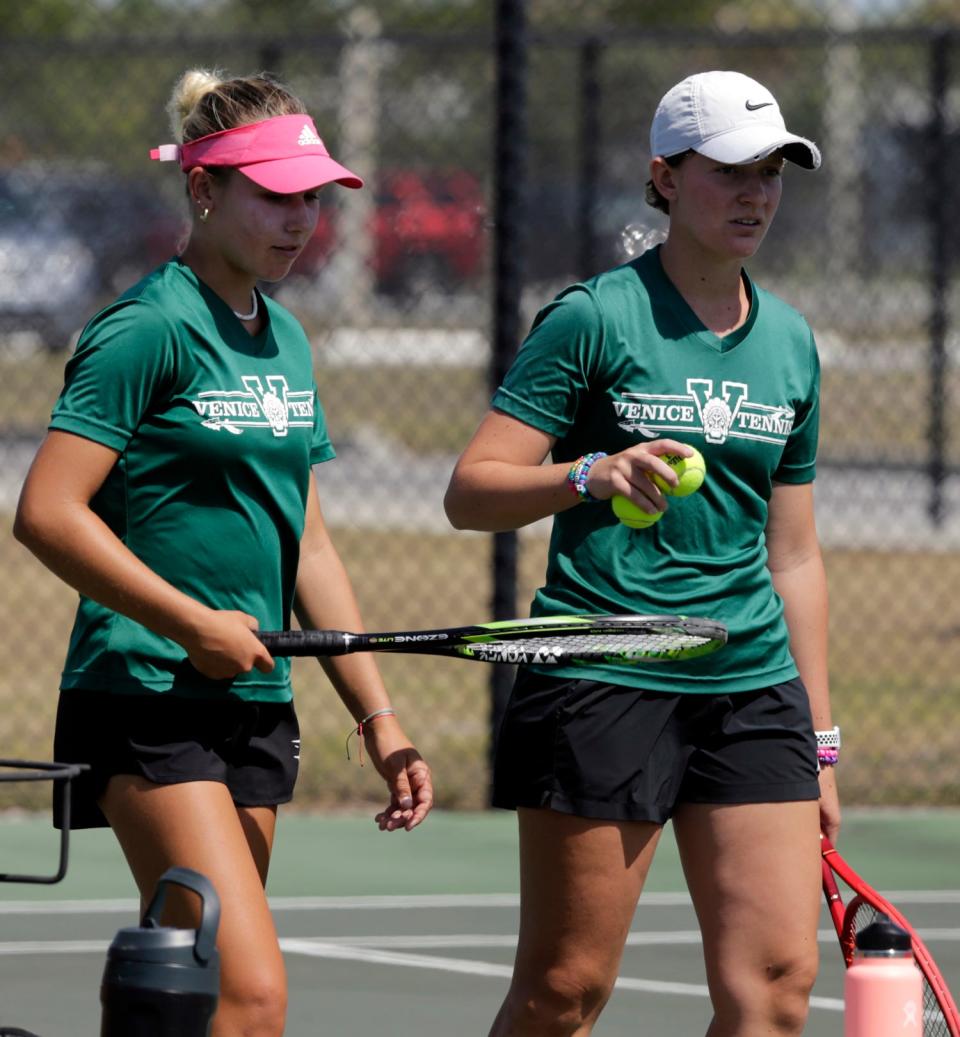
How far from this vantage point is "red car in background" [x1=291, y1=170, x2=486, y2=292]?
1086cm

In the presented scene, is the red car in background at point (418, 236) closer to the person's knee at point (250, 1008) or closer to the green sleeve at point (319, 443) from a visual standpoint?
the green sleeve at point (319, 443)

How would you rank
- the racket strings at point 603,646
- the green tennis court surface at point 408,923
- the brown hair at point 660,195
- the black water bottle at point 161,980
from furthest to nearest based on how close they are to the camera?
the green tennis court surface at point 408,923
the brown hair at point 660,195
the racket strings at point 603,646
the black water bottle at point 161,980

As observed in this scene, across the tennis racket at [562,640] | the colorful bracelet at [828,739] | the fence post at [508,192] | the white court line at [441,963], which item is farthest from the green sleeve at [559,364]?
the fence post at [508,192]

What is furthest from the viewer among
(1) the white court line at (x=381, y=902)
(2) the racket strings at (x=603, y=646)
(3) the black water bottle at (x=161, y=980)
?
(1) the white court line at (x=381, y=902)

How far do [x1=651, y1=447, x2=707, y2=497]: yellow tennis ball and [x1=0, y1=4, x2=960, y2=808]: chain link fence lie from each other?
200 inches

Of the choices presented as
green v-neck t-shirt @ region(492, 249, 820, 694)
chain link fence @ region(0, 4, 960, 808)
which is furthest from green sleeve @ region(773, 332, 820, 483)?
chain link fence @ region(0, 4, 960, 808)

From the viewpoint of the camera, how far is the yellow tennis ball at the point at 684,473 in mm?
3809

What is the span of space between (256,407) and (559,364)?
0.54 meters

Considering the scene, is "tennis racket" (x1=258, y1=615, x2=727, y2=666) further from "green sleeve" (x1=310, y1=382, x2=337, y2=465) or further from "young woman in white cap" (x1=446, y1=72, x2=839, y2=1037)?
"green sleeve" (x1=310, y1=382, x2=337, y2=465)

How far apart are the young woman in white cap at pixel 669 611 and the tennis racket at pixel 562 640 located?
6 cm

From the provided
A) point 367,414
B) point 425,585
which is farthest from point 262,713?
point 367,414

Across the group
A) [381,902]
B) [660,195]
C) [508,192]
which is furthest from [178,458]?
[508,192]

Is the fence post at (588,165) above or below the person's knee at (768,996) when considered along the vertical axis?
above

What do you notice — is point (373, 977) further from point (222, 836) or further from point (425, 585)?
point (425, 585)
